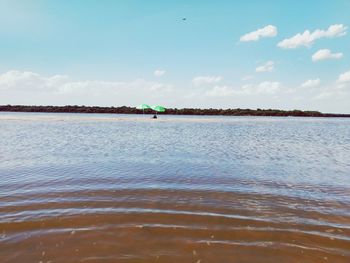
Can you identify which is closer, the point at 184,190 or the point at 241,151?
Answer: the point at 184,190

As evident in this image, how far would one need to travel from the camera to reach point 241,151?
22.0m

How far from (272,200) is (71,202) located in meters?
6.68

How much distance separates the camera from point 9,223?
7977 millimetres

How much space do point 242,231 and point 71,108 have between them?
482ft

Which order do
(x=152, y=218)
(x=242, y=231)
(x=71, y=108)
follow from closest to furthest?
(x=242, y=231) → (x=152, y=218) → (x=71, y=108)

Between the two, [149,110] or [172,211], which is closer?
[172,211]

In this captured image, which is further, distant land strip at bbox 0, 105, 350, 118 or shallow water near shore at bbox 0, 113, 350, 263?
distant land strip at bbox 0, 105, 350, 118

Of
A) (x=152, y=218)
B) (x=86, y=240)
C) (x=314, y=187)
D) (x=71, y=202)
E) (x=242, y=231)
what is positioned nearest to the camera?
(x=86, y=240)

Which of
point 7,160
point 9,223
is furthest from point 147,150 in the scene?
point 9,223

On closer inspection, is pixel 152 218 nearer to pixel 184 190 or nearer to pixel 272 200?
pixel 184 190

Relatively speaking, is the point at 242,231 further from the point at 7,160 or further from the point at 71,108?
the point at 71,108

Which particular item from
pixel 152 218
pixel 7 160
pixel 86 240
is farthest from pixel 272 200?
pixel 7 160

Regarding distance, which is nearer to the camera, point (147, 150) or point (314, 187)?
point (314, 187)

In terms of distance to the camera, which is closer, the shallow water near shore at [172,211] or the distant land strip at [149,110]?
the shallow water near shore at [172,211]
